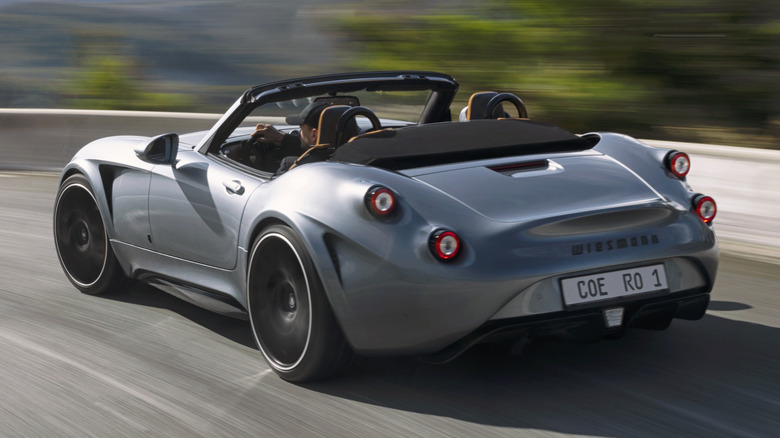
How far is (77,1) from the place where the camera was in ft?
109

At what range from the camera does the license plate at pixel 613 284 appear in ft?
12.0

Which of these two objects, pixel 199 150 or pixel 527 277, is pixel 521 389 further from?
pixel 199 150

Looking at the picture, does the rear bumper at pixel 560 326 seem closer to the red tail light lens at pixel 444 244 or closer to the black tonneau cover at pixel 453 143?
the red tail light lens at pixel 444 244

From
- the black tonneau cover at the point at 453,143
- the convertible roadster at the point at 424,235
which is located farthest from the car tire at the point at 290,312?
the black tonneau cover at the point at 453,143

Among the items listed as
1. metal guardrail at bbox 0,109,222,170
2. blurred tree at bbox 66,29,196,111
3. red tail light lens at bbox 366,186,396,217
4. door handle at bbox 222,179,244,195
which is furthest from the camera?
blurred tree at bbox 66,29,196,111

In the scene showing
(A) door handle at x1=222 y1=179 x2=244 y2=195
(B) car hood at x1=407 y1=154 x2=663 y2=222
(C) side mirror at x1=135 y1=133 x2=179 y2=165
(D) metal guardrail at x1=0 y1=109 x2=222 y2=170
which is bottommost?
Answer: (D) metal guardrail at x1=0 y1=109 x2=222 y2=170

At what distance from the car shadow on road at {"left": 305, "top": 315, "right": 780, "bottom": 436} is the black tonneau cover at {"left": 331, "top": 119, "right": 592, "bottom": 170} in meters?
0.86

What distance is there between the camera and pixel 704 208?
4156 mm

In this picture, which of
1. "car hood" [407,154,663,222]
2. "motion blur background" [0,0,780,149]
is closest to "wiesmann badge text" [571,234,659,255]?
"car hood" [407,154,663,222]

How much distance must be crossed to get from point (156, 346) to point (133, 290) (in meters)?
1.24

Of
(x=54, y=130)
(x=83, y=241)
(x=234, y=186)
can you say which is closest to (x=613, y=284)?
(x=234, y=186)

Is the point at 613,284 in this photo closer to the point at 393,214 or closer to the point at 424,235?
the point at 424,235

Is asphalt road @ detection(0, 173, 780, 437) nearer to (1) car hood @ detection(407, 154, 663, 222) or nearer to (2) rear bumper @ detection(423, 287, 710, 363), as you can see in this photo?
(2) rear bumper @ detection(423, 287, 710, 363)

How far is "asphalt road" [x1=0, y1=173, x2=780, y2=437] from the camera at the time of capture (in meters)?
3.62
